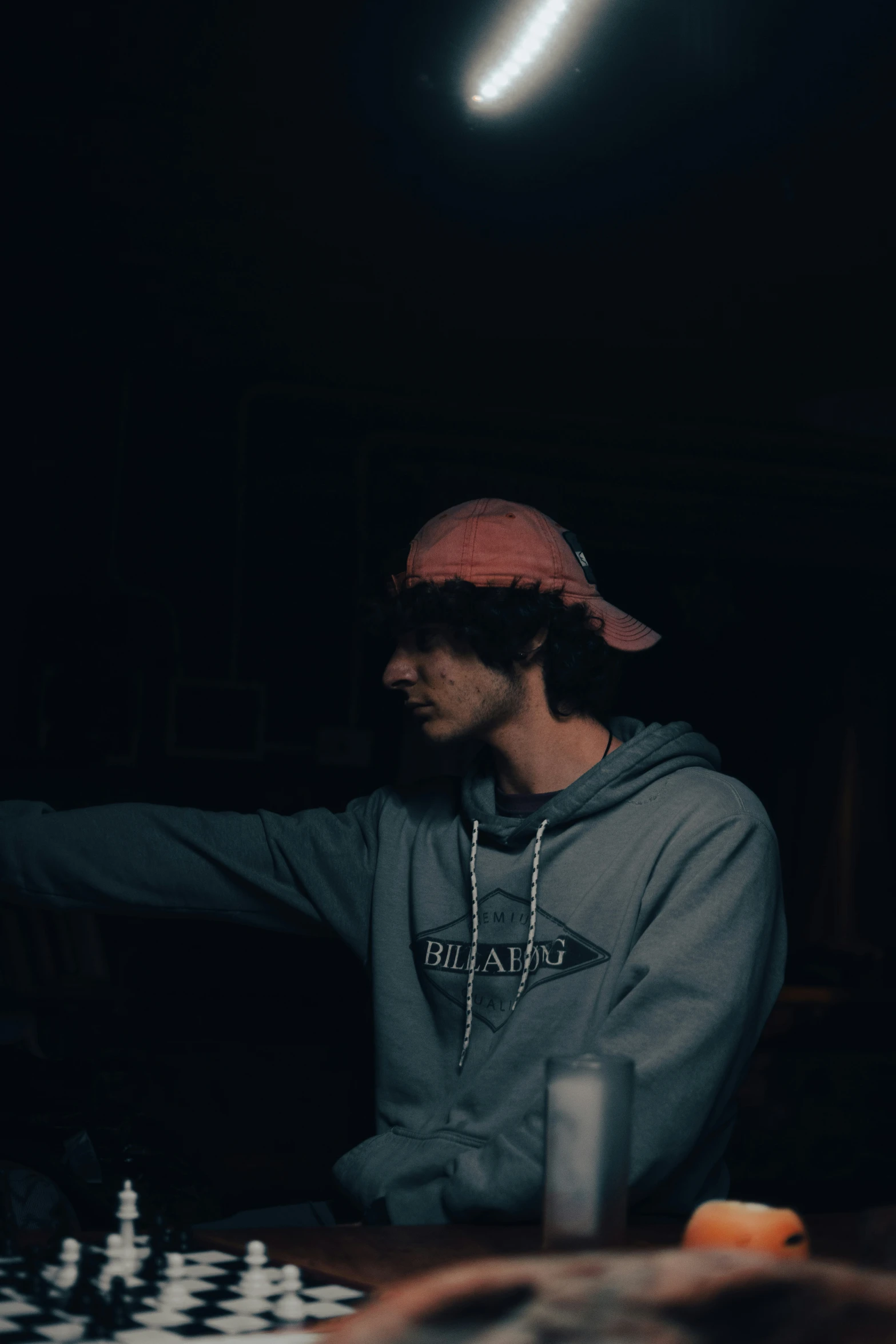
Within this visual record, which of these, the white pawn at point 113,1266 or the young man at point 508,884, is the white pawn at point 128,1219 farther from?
the young man at point 508,884

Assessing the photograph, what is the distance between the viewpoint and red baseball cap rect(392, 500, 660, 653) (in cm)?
196

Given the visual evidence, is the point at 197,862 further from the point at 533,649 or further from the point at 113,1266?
the point at 113,1266

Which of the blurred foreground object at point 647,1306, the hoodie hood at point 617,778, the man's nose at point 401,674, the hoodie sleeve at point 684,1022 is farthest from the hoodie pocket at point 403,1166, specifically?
the blurred foreground object at point 647,1306

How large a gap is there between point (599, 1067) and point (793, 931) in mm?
4412

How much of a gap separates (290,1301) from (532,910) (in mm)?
879

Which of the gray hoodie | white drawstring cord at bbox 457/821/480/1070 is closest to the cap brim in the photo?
the gray hoodie

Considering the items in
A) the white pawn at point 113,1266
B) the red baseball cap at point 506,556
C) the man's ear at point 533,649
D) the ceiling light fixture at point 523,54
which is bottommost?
the white pawn at point 113,1266

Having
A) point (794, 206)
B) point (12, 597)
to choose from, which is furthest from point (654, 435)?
point (12, 597)

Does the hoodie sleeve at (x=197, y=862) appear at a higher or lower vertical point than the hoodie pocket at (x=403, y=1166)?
higher

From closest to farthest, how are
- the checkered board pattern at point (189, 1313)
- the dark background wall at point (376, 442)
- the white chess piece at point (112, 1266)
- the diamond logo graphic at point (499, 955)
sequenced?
the checkered board pattern at point (189, 1313), the white chess piece at point (112, 1266), the diamond logo graphic at point (499, 955), the dark background wall at point (376, 442)

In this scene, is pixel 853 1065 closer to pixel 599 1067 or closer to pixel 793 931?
pixel 793 931

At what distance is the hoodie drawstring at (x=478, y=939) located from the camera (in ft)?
5.74

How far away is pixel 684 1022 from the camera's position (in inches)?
57.4

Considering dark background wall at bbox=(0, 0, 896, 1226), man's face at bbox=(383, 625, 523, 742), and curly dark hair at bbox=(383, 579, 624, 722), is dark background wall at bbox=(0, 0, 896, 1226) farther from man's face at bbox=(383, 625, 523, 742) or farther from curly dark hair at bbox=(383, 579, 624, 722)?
curly dark hair at bbox=(383, 579, 624, 722)
